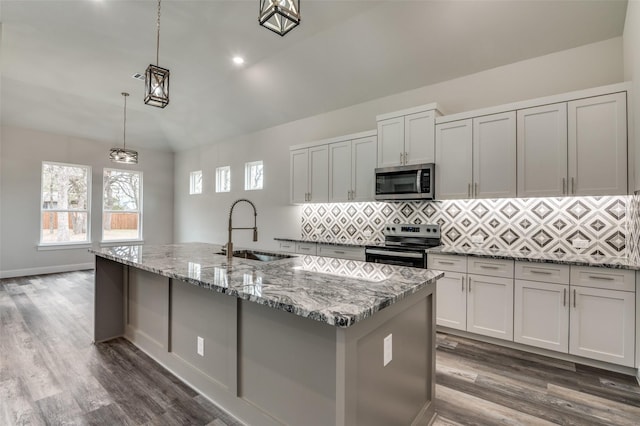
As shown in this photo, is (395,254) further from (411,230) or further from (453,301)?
(453,301)

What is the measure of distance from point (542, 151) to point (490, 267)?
1.24m

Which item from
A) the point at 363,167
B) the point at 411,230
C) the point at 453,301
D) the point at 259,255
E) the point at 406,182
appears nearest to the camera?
the point at 259,255

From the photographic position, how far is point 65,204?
6445 millimetres

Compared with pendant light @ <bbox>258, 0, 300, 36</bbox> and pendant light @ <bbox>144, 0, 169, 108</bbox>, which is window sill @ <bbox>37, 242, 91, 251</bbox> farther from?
pendant light @ <bbox>258, 0, 300, 36</bbox>

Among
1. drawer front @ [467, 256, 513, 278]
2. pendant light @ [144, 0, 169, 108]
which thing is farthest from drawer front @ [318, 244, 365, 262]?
pendant light @ [144, 0, 169, 108]

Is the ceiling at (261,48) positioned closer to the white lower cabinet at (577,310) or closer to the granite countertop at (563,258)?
the granite countertop at (563,258)

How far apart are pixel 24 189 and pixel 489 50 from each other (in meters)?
8.20

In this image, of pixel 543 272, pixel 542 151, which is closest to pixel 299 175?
pixel 542 151

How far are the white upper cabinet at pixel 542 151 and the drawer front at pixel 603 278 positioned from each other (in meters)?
0.74

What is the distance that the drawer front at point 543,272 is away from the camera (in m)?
2.59

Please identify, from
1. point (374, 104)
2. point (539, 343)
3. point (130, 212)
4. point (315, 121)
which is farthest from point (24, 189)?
point (539, 343)

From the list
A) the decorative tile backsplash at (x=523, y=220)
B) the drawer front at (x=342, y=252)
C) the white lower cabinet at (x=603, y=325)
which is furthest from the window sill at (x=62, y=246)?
the white lower cabinet at (x=603, y=325)

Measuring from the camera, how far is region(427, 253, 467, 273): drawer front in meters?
3.07

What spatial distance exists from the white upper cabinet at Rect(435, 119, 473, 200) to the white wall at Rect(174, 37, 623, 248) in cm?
48
